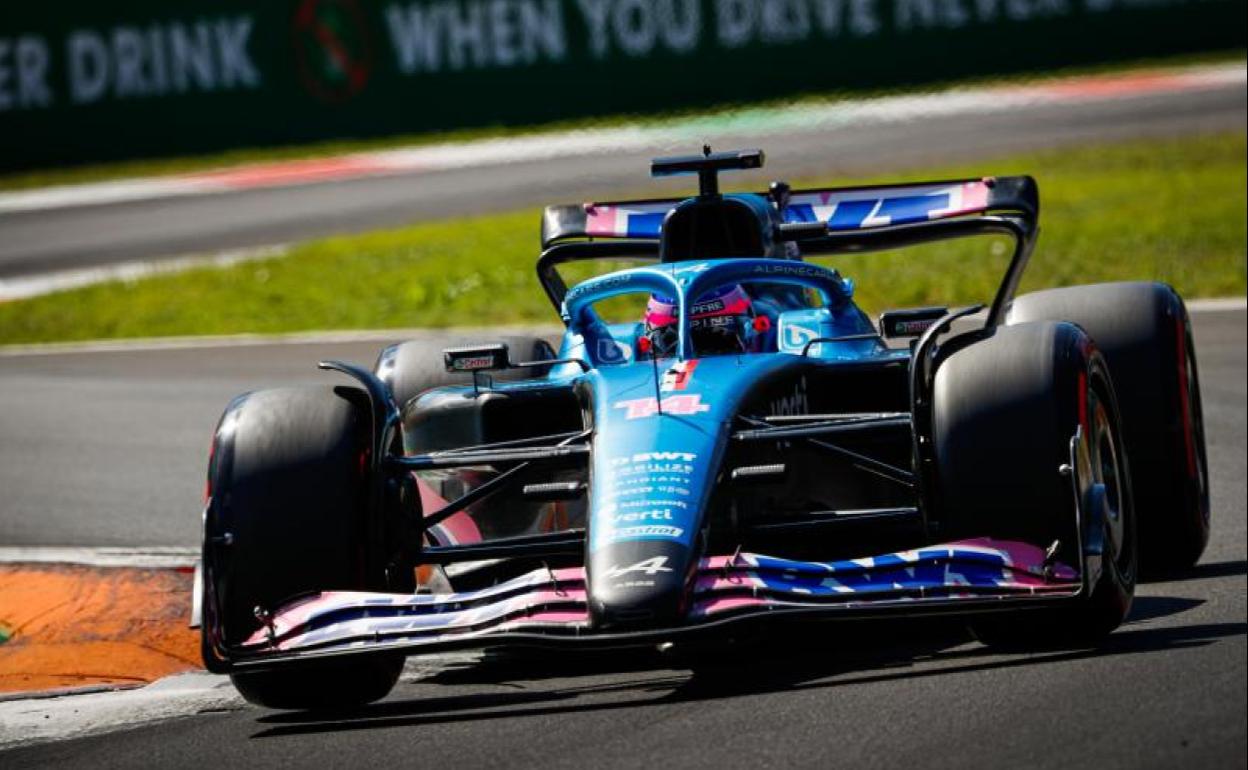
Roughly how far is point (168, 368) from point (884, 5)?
14.4 m

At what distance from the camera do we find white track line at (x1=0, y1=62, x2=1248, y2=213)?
82.0 feet

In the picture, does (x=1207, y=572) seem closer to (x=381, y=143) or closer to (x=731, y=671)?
(x=731, y=671)

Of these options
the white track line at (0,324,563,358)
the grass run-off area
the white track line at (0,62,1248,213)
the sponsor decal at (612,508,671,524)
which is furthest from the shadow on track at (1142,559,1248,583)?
the white track line at (0,62,1248,213)

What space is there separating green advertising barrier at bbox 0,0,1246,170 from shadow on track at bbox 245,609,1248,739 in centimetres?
2116

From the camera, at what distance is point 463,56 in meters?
29.3

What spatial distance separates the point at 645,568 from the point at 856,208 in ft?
13.3

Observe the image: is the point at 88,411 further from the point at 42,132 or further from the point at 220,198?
the point at 42,132

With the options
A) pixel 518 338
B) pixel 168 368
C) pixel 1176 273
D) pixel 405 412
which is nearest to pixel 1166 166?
pixel 1176 273

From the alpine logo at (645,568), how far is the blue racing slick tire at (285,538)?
904 mm

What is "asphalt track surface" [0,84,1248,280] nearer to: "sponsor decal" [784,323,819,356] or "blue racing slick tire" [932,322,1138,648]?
"sponsor decal" [784,323,819,356]

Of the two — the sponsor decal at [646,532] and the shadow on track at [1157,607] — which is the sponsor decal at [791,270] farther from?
the sponsor decal at [646,532]

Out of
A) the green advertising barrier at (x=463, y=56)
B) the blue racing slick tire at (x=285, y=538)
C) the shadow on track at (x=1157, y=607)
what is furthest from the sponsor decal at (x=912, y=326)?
the green advertising barrier at (x=463, y=56)

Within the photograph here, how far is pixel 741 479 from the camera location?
6832mm

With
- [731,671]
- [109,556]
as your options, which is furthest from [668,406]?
[109,556]
